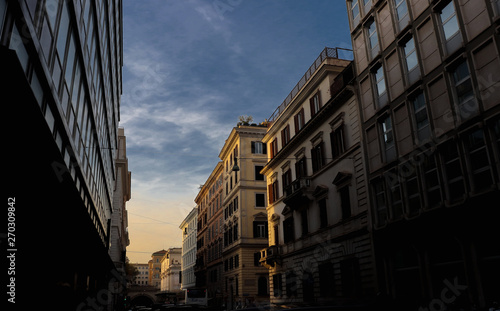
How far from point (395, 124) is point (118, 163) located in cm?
4526

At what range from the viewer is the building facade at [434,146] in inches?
548

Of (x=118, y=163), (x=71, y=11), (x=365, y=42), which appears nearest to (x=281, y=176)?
(x=365, y=42)

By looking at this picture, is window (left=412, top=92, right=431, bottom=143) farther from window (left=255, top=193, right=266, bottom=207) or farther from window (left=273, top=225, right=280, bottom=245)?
window (left=255, top=193, right=266, bottom=207)

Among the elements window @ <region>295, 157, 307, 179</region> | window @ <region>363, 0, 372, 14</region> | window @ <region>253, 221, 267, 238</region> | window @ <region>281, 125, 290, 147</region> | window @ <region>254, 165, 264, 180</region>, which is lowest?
window @ <region>253, 221, 267, 238</region>

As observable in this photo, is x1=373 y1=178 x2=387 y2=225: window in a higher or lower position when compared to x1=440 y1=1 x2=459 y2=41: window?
lower

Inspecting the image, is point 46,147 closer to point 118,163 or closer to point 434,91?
point 434,91

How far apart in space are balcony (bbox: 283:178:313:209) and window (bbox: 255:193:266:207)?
18410mm

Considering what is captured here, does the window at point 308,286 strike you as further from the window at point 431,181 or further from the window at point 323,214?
the window at point 431,181

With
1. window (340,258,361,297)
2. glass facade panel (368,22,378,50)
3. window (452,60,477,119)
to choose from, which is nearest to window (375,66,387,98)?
glass facade panel (368,22,378,50)

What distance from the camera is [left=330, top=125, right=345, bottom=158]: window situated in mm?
23469

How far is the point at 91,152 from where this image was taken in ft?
68.0

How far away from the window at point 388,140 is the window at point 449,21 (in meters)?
4.78

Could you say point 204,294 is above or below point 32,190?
below

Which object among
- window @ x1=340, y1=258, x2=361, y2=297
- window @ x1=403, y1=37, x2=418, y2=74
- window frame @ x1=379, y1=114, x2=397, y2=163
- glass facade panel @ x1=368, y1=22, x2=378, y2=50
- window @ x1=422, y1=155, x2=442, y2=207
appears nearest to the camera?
window @ x1=422, y1=155, x2=442, y2=207
